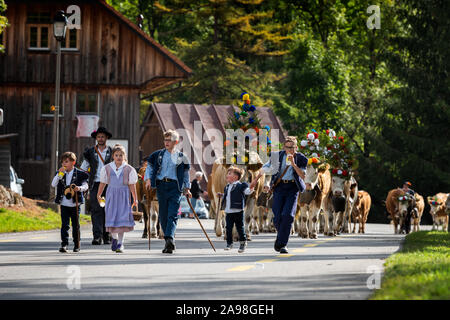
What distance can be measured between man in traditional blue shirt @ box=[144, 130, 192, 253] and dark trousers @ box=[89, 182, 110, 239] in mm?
1832

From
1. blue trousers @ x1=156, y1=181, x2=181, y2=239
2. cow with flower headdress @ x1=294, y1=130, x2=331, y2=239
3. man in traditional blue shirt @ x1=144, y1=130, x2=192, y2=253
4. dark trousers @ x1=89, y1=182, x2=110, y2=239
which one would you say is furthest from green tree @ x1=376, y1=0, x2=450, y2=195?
blue trousers @ x1=156, y1=181, x2=181, y2=239

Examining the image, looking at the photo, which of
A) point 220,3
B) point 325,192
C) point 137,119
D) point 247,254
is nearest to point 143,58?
point 137,119

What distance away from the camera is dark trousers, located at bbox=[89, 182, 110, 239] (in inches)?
718

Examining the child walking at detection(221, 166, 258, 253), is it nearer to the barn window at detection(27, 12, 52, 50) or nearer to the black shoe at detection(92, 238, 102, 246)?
the black shoe at detection(92, 238, 102, 246)

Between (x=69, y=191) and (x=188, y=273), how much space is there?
5.10 meters

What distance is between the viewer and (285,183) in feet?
54.1

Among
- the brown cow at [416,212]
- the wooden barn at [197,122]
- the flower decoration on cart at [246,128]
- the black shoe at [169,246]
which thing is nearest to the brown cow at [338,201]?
the brown cow at [416,212]

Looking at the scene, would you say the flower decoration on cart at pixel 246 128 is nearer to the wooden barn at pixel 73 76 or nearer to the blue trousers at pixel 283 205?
the blue trousers at pixel 283 205

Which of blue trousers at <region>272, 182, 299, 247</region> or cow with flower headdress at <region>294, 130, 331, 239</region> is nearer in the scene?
blue trousers at <region>272, 182, 299, 247</region>

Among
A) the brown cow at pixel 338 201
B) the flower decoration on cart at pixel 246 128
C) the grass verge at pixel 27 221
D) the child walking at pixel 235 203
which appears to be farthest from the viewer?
the brown cow at pixel 338 201

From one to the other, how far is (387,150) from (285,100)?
15.7 m

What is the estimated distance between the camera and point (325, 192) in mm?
24625

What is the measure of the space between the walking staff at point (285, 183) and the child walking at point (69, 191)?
124 inches

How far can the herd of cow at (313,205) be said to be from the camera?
21.6 m
